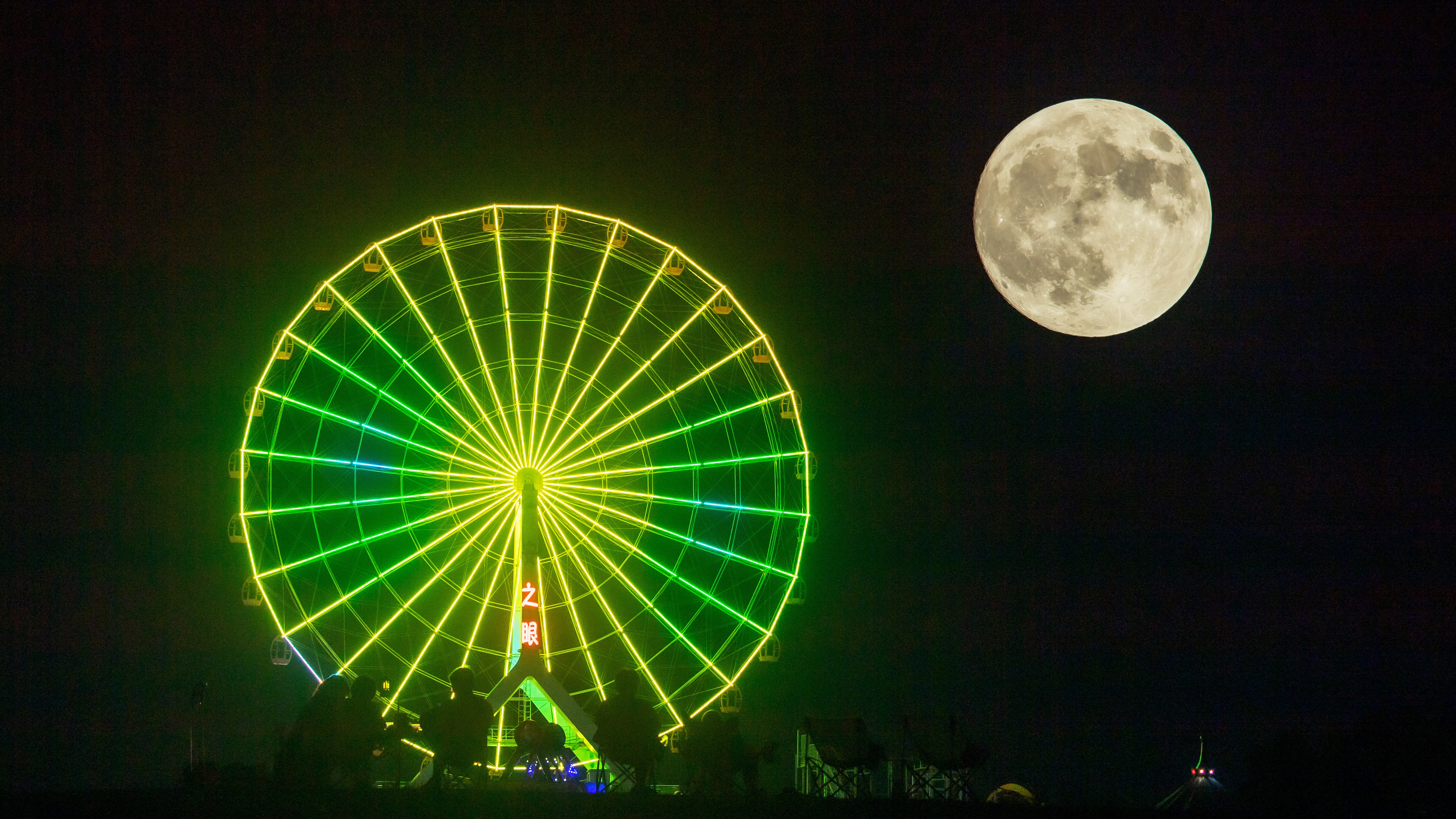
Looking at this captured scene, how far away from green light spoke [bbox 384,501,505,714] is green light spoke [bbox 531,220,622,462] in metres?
2.27

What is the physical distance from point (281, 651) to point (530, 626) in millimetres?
5688

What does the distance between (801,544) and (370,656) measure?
10112 millimetres

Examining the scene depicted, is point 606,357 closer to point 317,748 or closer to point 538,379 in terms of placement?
point 538,379

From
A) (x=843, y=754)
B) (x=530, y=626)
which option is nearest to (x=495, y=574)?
(x=530, y=626)

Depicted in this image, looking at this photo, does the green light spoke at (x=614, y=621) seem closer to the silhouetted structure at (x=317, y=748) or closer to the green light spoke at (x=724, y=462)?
the green light spoke at (x=724, y=462)

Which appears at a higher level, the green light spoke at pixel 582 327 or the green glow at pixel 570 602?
the green light spoke at pixel 582 327

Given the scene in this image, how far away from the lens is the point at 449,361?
33.1 meters

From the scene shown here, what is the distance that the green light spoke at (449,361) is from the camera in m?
32.8

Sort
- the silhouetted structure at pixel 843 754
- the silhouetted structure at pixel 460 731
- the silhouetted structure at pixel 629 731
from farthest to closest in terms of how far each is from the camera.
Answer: the silhouetted structure at pixel 843 754
the silhouetted structure at pixel 629 731
the silhouetted structure at pixel 460 731

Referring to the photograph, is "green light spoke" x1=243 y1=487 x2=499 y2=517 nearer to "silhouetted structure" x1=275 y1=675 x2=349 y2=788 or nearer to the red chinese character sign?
the red chinese character sign

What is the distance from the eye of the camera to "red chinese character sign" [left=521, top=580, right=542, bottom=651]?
A: 110 ft

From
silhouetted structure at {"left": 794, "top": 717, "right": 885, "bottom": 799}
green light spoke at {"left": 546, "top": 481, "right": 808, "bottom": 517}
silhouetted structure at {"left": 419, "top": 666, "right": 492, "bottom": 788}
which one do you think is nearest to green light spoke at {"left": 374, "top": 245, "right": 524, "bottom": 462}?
green light spoke at {"left": 546, "top": 481, "right": 808, "bottom": 517}

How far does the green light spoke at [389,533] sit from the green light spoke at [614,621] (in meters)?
1.26

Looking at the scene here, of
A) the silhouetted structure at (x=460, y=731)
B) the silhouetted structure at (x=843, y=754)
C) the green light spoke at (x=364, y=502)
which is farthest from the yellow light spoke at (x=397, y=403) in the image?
the silhouetted structure at (x=460, y=731)
